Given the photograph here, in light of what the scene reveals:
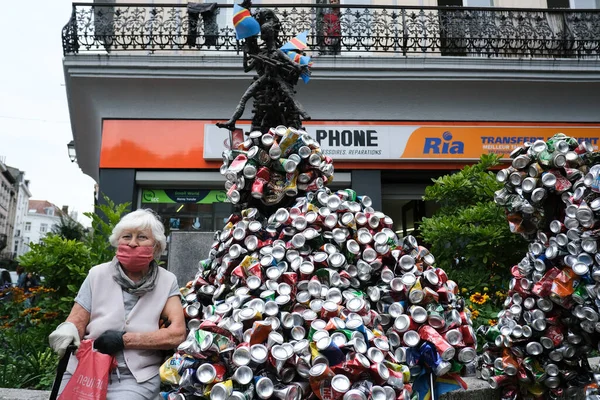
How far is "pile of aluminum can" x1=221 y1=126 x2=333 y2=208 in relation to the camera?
220cm

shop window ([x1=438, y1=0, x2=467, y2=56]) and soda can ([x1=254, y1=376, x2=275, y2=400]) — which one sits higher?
shop window ([x1=438, y1=0, x2=467, y2=56])

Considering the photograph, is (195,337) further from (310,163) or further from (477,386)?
(477,386)

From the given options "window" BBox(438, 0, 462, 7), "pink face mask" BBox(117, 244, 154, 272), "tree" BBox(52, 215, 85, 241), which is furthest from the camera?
"tree" BBox(52, 215, 85, 241)

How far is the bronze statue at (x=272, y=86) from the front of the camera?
2.51m

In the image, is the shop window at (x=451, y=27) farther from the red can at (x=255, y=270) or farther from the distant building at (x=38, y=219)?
the distant building at (x=38, y=219)

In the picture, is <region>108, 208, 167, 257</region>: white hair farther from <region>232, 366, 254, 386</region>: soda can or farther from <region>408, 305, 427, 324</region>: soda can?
<region>408, 305, 427, 324</region>: soda can

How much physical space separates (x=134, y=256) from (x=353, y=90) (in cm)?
811

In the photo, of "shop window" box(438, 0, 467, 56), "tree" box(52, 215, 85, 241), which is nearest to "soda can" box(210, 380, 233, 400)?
"shop window" box(438, 0, 467, 56)

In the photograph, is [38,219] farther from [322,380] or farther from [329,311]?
[322,380]

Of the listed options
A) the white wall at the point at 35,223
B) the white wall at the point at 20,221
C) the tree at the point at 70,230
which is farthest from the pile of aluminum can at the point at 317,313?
the white wall at the point at 35,223

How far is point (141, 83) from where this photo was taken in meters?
9.38

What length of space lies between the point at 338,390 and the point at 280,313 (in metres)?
0.38

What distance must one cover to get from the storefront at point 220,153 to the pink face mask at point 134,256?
23.3ft

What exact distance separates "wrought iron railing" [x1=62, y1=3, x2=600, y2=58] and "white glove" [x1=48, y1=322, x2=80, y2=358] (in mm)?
8310
